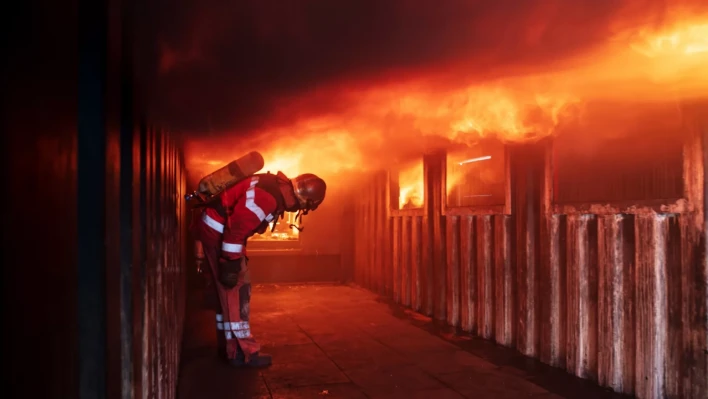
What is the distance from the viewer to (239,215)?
18.6ft

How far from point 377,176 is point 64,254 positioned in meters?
9.85

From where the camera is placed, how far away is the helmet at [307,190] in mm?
6133

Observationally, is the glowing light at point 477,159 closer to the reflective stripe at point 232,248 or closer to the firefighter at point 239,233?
the firefighter at point 239,233

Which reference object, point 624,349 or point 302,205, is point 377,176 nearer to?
point 302,205

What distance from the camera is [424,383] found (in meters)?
5.18

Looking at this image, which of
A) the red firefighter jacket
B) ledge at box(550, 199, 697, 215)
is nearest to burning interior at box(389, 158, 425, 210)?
ledge at box(550, 199, 697, 215)

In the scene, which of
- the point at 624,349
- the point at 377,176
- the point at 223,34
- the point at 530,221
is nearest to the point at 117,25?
the point at 223,34

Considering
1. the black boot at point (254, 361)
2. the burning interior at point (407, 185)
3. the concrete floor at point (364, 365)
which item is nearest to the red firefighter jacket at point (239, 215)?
the black boot at point (254, 361)

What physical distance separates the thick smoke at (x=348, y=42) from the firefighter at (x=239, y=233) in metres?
1.91

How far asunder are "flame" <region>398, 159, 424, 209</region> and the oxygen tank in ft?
13.3

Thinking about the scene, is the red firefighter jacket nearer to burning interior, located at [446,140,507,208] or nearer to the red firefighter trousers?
the red firefighter trousers

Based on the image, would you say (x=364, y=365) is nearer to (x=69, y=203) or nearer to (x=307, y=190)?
(x=307, y=190)

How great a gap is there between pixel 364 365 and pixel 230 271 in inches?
69.9

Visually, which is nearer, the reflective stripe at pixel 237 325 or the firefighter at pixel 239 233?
the firefighter at pixel 239 233
